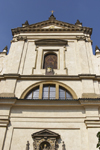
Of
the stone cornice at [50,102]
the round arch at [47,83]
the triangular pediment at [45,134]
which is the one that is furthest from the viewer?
the round arch at [47,83]

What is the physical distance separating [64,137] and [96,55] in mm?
8544

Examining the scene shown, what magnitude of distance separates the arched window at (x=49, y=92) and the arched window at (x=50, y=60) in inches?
108

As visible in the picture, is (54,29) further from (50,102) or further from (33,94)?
(50,102)

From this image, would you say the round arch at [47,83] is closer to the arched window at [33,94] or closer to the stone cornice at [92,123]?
the arched window at [33,94]

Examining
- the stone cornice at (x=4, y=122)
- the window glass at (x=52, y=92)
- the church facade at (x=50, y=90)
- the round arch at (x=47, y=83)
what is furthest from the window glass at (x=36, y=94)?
the stone cornice at (x=4, y=122)

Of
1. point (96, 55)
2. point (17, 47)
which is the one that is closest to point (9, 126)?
point (17, 47)

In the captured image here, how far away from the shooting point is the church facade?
11.5 meters

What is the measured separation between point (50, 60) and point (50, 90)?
3917mm

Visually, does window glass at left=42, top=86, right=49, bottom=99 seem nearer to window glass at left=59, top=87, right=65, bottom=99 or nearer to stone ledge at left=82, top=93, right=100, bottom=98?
window glass at left=59, top=87, right=65, bottom=99

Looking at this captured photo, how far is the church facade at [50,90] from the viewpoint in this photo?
37.7 ft

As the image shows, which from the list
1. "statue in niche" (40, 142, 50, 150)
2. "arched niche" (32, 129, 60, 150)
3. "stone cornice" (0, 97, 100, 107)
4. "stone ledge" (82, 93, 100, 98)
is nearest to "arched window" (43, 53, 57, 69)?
"stone ledge" (82, 93, 100, 98)

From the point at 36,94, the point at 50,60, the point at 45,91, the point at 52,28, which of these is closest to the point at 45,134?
the point at 36,94

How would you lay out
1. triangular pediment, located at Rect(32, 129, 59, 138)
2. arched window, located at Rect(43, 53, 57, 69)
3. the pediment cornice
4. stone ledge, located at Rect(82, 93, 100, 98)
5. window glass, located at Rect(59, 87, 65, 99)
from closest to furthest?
triangular pediment, located at Rect(32, 129, 59, 138), stone ledge, located at Rect(82, 93, 100, 98), window glass, located at Rect(59, 87, 65, 99), arched window, located at Rect(43, 53, 57, 69), the pediment cornice

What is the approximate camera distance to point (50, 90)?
14445 mm
